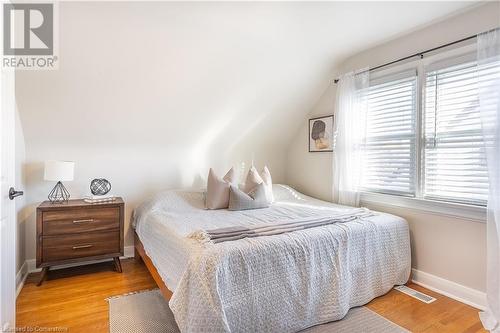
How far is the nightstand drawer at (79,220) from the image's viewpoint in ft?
8.71

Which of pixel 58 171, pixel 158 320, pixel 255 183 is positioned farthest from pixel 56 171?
pixel 255 183

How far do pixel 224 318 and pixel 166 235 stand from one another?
0.85m

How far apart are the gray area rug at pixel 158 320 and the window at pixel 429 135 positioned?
1246 millimetres

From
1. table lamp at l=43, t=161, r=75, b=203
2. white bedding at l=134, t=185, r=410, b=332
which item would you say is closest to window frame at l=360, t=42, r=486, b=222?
white bedding at l=134, t=185, r=410, b=332

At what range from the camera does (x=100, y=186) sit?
3.16 metres

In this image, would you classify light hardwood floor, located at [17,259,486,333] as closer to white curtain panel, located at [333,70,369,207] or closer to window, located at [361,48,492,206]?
window, located at [361,48,492,206]

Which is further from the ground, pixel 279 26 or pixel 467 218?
pixel 279 26

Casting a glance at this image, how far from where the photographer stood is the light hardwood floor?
201 centimetres

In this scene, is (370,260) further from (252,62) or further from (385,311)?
(252,62)

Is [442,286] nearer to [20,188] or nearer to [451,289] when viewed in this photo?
[451,289]

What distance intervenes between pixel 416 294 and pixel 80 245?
122 inches

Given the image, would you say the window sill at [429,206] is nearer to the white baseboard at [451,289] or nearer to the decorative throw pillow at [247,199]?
the white baseboard at [451,289]

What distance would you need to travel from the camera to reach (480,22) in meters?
2.29

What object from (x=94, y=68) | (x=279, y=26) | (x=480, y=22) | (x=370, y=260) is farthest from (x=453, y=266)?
(x=94, y=68)
